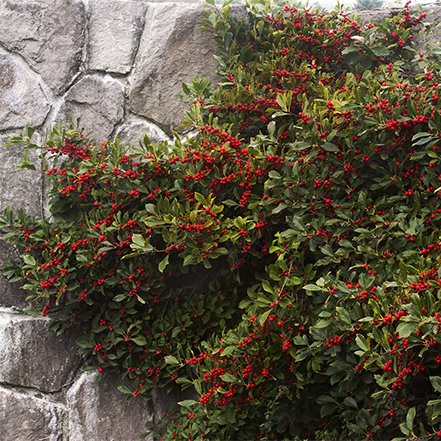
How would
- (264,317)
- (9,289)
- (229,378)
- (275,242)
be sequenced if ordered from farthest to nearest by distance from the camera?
1. (9,289)
2. (275,242)
3. (229,378)
4. (264,317)

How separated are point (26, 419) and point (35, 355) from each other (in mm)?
338

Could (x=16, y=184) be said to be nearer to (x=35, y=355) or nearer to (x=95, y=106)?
(x=95, y=106)

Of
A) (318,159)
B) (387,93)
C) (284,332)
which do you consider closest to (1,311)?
(284,332)

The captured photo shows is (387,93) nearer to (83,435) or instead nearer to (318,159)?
(318,159)

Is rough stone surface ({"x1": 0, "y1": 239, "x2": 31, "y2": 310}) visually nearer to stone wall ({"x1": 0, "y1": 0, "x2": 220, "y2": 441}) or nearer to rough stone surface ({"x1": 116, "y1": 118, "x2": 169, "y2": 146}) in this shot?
stone wall ({"x1": 0, "y1": 0, "x2": 220, "y2": 441})

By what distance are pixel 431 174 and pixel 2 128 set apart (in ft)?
7.56

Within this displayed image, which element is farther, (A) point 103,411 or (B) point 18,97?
(B) point 18,97

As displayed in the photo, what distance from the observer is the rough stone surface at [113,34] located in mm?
2471

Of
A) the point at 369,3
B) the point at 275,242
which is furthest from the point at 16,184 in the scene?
the point at 369,3

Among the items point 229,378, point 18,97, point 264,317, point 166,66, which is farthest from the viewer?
point 166,66

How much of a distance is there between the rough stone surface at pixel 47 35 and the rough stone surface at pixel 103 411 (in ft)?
5.85

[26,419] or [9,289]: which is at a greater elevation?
[9,289]

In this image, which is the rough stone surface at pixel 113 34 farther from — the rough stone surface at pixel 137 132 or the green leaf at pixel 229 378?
the green leaf at pixel 229 378

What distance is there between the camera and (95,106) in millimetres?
2430
